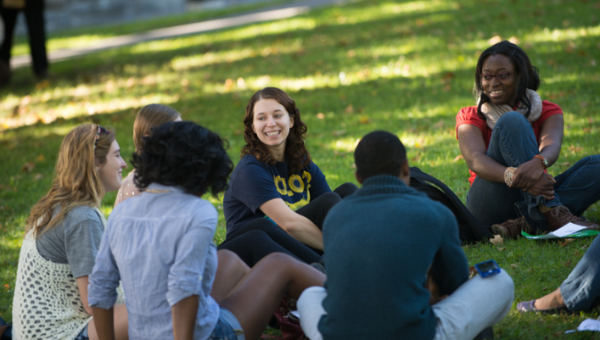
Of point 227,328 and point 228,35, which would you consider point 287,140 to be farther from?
point 228,35

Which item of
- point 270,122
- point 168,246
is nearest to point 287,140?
A: point 270,122

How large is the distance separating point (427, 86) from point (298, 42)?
5.02 metres

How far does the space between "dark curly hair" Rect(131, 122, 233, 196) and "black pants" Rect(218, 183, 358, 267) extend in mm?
947

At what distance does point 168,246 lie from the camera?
2660mm

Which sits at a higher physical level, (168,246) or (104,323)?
(168,246)

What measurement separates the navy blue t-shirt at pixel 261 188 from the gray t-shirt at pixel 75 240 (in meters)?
1.14

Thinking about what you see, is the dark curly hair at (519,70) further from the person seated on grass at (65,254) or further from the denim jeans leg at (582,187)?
the person seated on grass at (65,254)

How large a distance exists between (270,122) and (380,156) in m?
1.63

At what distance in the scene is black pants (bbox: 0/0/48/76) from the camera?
573 inches

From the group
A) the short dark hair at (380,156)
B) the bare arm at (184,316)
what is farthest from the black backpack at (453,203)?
the bare arm at (184,316)

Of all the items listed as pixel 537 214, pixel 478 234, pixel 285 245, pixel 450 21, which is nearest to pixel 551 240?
pixel 537 214

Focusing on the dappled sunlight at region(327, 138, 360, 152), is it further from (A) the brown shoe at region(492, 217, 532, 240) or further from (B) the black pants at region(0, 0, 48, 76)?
(B) the black pants at region(0, 0, 48, 76)

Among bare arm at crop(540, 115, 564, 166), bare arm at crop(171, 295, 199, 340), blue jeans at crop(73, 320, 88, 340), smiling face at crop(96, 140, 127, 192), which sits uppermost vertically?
smiling face at crop(96, 140, 127, 192)

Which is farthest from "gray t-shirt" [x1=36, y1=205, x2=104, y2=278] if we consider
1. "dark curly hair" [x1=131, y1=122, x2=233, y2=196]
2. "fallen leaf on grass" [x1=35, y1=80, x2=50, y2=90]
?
"fallen leaf on grass" [x1=35, y1=80, x2=50, y2=90]
